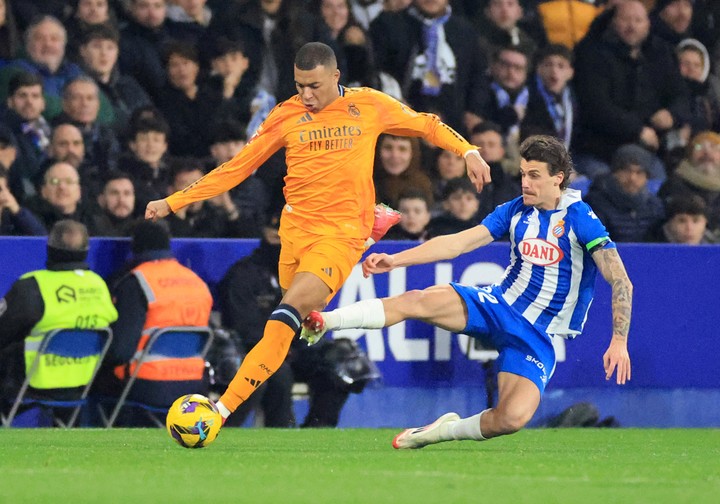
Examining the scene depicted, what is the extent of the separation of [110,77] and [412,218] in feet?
9.71

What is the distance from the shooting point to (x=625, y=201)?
48.4ft

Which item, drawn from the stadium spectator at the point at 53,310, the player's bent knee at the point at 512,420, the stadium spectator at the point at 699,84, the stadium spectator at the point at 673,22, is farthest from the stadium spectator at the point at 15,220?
the stadium spectator at the point at 673,22

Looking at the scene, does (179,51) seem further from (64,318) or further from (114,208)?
(64,318)

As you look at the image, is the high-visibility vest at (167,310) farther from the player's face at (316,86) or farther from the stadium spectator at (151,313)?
the player's face at (316,86)

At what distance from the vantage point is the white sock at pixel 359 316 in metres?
8.74

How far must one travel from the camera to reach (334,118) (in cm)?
1014

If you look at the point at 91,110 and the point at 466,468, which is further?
the point at 91,110

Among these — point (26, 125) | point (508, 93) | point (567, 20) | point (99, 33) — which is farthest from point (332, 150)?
point (567, 20)

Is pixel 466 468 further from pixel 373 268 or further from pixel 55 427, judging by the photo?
pixel 55 427

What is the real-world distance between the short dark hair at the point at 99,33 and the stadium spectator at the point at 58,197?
1.41 meters

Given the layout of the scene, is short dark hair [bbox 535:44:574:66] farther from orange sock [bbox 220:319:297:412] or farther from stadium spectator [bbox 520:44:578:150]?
orange sock [bbox 220:319:297:412]

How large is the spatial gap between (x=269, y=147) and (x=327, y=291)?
3.34ft

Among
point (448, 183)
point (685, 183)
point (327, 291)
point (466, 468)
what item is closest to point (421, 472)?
point (466, 468)

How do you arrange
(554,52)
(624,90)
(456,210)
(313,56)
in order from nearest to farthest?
1. (313,56)
2. (456,210)
3. (554,52)
4. (624,90)
